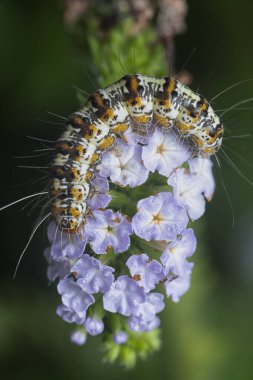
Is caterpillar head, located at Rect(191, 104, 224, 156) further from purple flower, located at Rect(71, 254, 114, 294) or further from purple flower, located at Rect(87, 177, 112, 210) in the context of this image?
purple flower, located at Rect(71, 254, 114, 294)

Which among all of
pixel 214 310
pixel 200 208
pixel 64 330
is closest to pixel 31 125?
pixel 64 330

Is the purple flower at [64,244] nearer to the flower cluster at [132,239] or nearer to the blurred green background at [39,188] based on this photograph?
the flower cluster at [132,239]

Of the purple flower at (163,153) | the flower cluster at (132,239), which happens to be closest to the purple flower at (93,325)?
the flower cluster at (132,239)

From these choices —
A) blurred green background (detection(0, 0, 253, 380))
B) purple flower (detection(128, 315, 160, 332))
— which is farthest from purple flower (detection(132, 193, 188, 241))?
blurred green background (detection(0, 0, 253, 380))

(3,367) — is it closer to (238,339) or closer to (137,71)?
(238,339)

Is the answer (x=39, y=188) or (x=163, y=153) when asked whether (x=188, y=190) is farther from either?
(x=39, y=188)

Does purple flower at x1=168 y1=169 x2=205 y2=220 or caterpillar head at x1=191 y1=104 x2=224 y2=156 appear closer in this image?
purple flower at x1=168 y1=169 x2=205 y2=220
